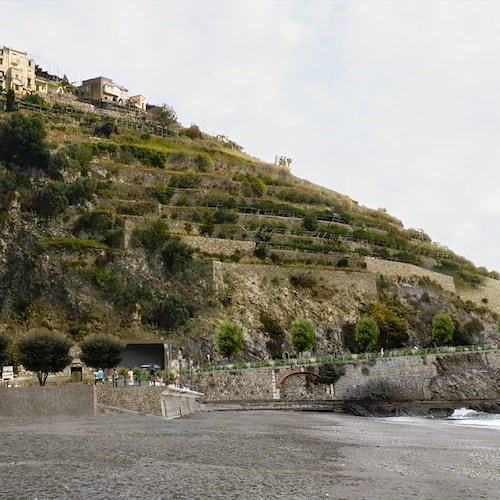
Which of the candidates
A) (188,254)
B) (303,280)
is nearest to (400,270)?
(303,280)

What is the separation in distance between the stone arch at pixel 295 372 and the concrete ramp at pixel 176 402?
45.8ft

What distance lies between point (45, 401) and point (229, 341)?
109 ft

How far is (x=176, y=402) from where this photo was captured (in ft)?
119

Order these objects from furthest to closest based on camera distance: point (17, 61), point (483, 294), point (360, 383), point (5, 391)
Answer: point (17, 61) → point (483, 294) → point (360, 383) → point (5, 391)

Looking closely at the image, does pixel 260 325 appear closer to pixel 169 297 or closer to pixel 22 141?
pixel 169 297

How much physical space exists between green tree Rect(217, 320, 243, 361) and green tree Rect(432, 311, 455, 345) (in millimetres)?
20692

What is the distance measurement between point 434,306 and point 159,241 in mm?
30261

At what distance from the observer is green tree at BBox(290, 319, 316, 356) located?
6369 centimetres

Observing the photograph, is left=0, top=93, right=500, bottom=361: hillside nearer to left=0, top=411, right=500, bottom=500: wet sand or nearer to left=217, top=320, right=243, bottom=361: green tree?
left=217, top=320, right=243, bottom=361: green tree

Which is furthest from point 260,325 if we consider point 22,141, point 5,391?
point 5,391

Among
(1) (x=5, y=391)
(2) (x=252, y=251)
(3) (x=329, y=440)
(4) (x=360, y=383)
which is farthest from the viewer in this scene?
(2) (x=252, y=251)

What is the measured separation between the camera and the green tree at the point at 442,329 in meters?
69.9

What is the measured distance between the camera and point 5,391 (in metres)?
27.7

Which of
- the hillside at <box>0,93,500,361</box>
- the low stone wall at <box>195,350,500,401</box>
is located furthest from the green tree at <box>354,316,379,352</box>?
Result: the low stone wall at <box>195,350,500,401</box>
